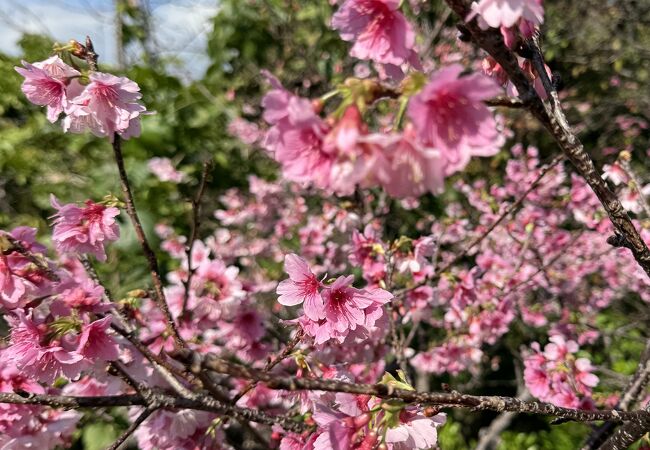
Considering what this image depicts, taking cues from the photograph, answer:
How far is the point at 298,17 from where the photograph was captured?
5281mm

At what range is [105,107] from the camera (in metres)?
1.14

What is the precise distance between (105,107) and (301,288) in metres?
0.66

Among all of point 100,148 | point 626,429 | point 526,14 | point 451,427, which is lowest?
point 451,427

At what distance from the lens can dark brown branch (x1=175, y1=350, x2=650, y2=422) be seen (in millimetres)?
537

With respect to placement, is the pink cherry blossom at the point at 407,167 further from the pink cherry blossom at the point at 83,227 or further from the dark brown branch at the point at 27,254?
the dark brown branch at the point at 27,254

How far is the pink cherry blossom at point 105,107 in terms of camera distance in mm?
1065

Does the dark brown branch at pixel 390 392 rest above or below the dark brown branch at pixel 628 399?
above

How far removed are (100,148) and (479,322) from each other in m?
3.67

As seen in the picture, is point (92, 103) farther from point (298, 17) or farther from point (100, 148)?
point (298, 17)

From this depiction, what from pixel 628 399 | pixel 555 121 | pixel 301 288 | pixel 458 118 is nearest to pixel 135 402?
pixel 301 288

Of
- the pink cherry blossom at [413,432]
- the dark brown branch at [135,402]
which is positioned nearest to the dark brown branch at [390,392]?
the pink cherry blossom at [413,432]

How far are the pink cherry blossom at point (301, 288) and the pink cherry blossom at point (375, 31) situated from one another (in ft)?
1.68

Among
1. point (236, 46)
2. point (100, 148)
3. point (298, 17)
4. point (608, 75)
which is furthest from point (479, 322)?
point (608, 75)

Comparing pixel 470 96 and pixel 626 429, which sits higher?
pixel 470 96
